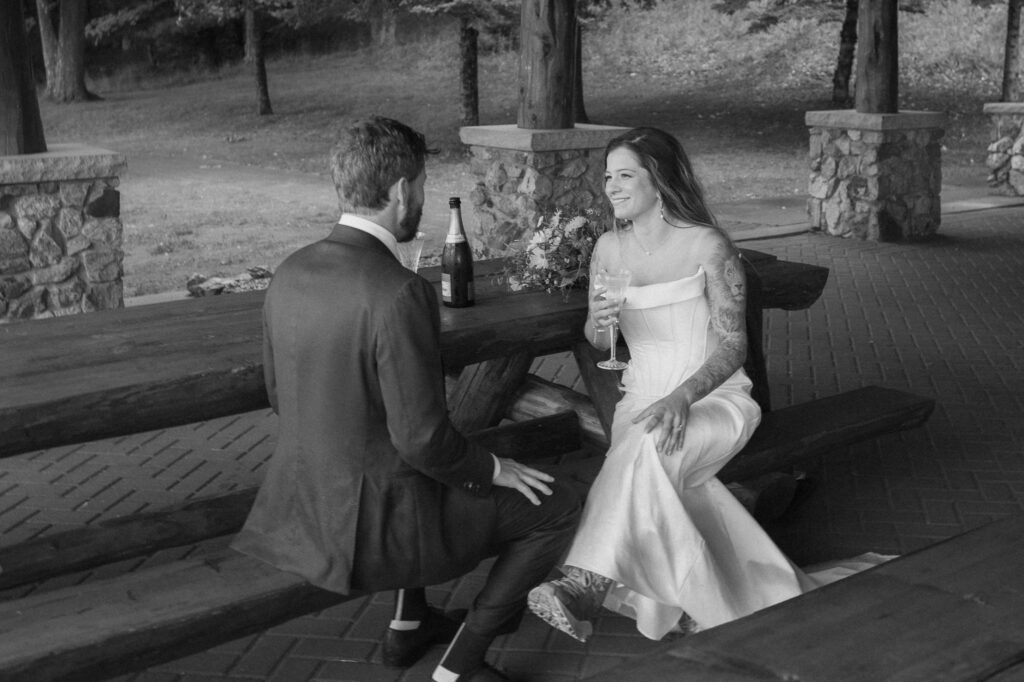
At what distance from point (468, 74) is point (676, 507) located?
17.6 m

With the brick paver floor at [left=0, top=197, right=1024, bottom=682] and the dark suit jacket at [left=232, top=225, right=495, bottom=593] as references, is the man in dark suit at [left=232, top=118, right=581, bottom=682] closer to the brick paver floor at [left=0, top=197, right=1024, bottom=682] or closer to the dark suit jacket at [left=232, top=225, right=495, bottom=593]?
the dark suit jacket at [left=232, top=225, right=495, bottom=593]

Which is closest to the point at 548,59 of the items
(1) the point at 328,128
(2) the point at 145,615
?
(2) the point at 145,615

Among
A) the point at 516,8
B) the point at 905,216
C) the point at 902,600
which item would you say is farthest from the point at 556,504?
the point at 516,8

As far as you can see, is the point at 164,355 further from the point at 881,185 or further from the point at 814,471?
the point at 881,185

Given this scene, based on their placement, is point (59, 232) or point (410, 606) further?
point (59, 232)

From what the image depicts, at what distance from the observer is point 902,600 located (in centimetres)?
241

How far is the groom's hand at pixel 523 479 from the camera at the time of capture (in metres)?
3.11

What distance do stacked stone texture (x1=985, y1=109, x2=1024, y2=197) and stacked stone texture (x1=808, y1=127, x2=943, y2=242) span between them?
295cm

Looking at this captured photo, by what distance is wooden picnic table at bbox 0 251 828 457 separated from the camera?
322 centimetres

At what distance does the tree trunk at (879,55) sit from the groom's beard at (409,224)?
9098 millimetres

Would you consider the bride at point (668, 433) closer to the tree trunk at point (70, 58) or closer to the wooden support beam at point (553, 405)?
the wooden support beam at point (553, 405)

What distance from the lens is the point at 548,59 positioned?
8.84 meters

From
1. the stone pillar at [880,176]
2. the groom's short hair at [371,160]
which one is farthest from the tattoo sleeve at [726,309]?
the stone pillar at [880,176]

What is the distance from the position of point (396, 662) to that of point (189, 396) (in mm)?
1023
